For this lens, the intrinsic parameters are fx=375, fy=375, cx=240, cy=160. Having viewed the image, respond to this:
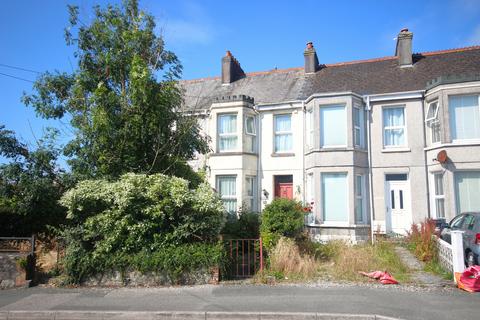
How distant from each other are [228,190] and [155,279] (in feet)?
26.1

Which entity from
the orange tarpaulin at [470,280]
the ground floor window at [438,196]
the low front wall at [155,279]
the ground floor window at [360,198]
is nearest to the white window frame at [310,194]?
the ground floor window at [360,198]

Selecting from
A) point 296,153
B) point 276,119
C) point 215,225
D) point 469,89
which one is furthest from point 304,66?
point 215,225

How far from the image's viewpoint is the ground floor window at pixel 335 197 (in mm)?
15320

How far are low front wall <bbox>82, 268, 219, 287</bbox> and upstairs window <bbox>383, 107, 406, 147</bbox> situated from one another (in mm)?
10463

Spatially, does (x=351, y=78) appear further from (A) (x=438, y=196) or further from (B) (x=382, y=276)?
(B) (x=382, y=276)

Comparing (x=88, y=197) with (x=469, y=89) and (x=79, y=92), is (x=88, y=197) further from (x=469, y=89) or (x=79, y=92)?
(x=469, y=89)

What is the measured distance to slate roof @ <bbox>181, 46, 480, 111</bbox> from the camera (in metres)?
17.0

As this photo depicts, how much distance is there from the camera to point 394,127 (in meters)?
16.3

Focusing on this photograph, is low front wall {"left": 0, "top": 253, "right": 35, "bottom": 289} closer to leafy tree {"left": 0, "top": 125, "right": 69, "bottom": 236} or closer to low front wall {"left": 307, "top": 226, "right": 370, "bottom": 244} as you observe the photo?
leafy tree {"left": 0, "top": 125, "right": 69, "bottom": 236}

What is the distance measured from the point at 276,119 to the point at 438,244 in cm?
911

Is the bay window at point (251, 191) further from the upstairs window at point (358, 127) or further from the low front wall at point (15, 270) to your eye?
the low front wall at point (15, 270)

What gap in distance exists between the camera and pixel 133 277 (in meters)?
9.53

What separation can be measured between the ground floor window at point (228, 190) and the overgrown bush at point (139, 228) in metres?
6.88

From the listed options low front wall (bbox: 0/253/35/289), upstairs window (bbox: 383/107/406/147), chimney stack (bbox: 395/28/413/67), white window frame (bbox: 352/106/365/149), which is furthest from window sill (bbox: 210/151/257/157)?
low front wall (bbox: 0/253/35/289)
